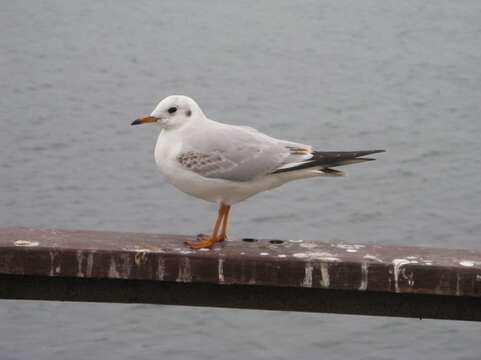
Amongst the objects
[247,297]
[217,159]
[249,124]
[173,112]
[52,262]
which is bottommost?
[247,297]

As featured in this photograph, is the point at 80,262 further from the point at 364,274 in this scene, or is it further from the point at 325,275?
the point at 364,274

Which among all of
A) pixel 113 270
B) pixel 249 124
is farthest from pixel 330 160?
pixel 249 124

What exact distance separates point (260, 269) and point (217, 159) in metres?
0.68

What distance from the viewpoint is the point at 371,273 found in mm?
3783

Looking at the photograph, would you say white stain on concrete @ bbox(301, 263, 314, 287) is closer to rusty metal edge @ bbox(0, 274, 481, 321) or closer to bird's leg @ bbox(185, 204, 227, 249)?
rusty metal edge @ bbox(0, 274, 481, 321)

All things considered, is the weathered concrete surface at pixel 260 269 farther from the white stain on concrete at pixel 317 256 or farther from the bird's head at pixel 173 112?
the bird's head at pixel 173 112

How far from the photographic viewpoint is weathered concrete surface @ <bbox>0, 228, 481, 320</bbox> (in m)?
3.78

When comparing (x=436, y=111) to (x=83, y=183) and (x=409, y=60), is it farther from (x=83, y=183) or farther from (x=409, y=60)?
(x=83, y=183)

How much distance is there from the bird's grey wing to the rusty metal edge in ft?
1.91

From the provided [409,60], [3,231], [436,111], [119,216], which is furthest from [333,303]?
[409,60]

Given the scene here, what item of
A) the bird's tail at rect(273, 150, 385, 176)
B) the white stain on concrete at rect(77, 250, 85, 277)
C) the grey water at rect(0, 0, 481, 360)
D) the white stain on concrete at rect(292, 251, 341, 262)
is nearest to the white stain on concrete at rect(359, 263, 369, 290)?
the white stain on concrete at rect(292, 251, 341, 262)

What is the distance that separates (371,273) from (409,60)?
1227cm

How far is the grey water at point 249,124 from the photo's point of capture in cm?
748

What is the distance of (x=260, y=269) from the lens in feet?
12.5
